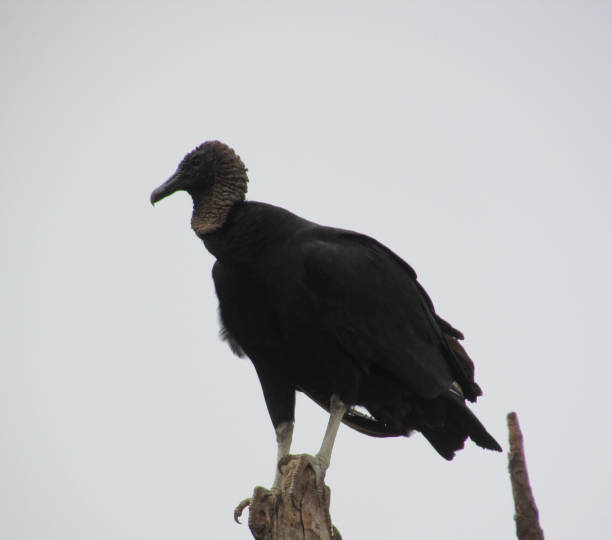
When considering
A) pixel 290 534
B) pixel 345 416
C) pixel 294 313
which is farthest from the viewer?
pixel 345 416

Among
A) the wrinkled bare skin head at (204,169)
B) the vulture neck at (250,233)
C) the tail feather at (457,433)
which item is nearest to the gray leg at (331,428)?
the tail feather at (457,433)

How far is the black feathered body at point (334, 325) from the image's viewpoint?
13.2ft

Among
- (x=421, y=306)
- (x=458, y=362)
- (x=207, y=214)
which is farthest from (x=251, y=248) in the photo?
(x=458, y=362)

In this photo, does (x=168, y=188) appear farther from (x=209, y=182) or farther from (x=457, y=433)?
(x=457, y=433)

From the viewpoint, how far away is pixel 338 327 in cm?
402

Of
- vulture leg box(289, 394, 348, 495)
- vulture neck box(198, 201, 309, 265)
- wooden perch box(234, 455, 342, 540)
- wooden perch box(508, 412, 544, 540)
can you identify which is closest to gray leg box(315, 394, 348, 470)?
vulture leg box(289, 394, 348, 495)

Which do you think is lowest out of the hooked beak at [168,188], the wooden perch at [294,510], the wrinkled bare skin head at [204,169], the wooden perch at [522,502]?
the wooden perch at [522,502]

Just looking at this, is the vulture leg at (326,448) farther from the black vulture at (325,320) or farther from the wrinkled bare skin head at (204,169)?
the wrinkled bare skin head at (204,169)

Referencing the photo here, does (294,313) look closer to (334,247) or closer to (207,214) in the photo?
(334,247)

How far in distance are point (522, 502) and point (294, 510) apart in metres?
1.19

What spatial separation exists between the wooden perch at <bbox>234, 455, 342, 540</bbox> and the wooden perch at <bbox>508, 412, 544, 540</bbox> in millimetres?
1056

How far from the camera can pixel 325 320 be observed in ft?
13.1

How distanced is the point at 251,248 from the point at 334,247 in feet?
1.31

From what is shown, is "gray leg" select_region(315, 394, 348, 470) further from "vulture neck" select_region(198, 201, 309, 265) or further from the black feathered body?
"vulture neck" select_region(198, 201, 309, 265)
